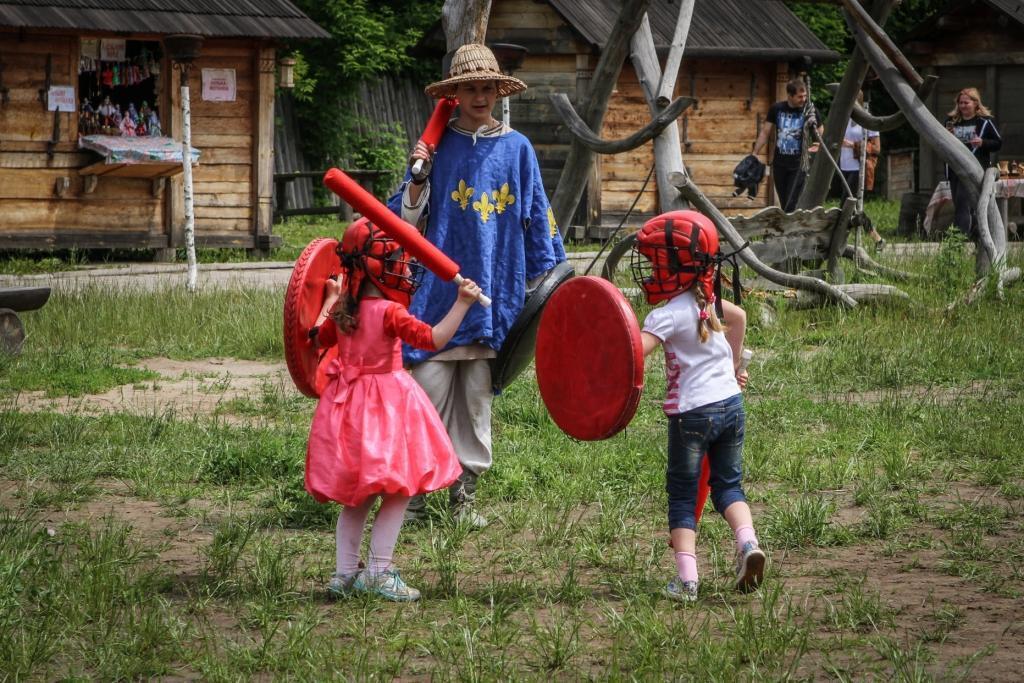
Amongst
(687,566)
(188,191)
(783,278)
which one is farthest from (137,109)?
(687,566)

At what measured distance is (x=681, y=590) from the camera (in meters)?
4.15

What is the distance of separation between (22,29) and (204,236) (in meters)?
3.08

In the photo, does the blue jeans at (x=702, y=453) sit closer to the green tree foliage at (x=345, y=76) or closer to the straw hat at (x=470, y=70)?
the straw hat at (x=470, y=70)

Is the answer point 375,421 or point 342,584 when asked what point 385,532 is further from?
point 375,421

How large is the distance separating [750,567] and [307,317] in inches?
63.6

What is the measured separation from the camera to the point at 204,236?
54.4 feet

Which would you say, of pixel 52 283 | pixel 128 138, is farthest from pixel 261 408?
pixel 128 138

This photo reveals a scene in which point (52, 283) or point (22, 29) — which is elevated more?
point (22, 29)

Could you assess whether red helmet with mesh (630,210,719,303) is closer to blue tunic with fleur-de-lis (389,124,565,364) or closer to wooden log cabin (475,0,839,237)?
blue tunic with fleur-de-lis (389,124,565,364)

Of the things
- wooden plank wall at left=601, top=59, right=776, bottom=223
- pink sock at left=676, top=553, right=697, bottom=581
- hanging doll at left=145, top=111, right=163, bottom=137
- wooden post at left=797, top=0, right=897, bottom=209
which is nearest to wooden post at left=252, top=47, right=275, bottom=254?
hanging doll at left=145, top=111, right=163, bottom=137

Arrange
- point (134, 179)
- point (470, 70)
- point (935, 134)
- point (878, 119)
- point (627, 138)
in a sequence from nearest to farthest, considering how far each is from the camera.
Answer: point (470, 70), point (627, 138), point (935, 134), point (878, 119), point (134, 179)

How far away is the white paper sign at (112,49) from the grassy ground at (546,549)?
349 inches

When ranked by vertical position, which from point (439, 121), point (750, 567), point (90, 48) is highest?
point (90, 48)

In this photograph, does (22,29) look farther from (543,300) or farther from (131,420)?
(543,300)
